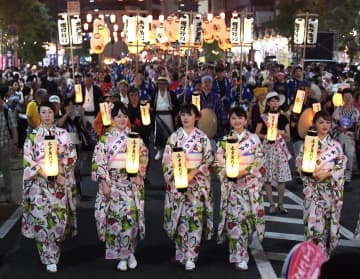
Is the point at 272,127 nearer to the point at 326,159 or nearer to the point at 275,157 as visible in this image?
the point at 275,157


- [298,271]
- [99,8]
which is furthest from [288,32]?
[99,8]

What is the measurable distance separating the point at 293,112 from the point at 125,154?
6.04m

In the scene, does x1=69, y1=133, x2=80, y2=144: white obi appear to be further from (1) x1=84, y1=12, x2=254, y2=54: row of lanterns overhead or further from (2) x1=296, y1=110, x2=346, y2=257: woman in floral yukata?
(1) x1=84, y1=12, x2=254, y2=54: row of lanterns overhead

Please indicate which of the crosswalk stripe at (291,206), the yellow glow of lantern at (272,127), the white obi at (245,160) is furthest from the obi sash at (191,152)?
the crosswalk stripe at (291,206)

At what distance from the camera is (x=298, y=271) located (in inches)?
101

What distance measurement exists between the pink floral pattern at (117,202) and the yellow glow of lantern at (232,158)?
3.00 ft

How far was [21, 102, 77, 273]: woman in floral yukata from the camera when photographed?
643 centimetres

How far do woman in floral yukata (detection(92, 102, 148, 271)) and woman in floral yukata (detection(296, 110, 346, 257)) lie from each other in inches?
71.7

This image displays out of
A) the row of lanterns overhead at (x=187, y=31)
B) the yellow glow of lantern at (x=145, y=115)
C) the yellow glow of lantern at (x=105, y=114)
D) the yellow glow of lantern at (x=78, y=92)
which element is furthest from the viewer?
the row of lanterns overhead at (x=187, y=31)

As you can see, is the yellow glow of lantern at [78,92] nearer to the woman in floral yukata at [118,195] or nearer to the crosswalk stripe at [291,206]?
the crosswalk stripe at [291,206]

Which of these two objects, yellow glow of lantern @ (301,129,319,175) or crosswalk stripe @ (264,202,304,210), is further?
crosswalk stripe @ (264,202,304,210)

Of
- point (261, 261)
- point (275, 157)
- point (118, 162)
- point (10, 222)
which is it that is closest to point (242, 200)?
point (261, 261)

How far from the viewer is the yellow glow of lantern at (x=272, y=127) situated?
27.6 feet

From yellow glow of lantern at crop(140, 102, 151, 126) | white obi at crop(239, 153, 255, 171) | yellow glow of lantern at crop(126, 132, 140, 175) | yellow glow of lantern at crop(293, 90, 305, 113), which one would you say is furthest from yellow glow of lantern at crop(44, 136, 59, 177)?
yellow glow of lantern at crop(293, 90, 305, 113)
